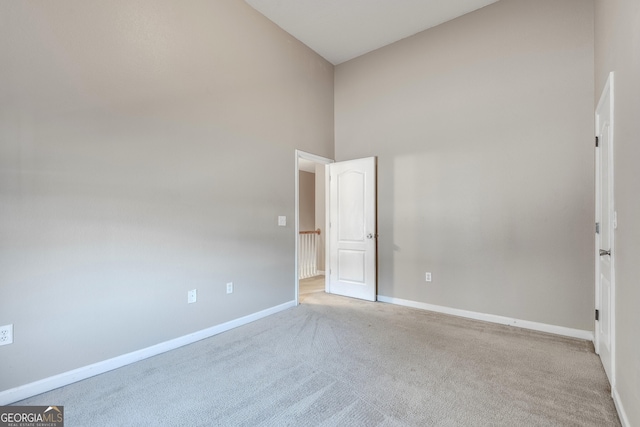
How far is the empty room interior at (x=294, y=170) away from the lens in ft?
6.09

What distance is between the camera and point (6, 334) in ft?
5.87

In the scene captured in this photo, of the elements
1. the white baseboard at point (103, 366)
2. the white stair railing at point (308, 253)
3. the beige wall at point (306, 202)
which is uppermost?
the beige wall at point (306, 202)

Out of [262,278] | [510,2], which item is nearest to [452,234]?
[262,278]

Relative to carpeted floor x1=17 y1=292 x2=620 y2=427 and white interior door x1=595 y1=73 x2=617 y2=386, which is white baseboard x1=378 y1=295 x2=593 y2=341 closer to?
carpeted floor x1=17 y1=292 x2=620 y2=427

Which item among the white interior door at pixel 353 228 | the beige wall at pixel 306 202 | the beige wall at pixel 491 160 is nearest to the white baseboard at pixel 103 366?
the white interior door at pixel 353 228

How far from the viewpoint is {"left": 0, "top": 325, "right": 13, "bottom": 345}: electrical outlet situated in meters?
1.77

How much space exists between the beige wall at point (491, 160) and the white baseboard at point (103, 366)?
7.45ft

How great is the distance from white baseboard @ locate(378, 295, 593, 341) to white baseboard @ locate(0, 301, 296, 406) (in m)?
2.12

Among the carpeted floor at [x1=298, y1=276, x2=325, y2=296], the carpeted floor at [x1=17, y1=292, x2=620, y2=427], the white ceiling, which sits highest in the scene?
the white ceiling

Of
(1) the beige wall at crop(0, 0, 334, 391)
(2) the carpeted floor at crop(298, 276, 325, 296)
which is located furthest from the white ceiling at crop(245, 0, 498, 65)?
(2) the carpeted floor at crop(298, 276, 325, 296)

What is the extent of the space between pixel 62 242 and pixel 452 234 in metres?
3.69

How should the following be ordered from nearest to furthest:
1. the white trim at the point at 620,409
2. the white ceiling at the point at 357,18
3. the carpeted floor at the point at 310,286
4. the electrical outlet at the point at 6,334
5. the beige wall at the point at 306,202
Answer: the white trim at the point at 620,409, the electrical outlet at the point at 6,334, the white ceiling at the point at 357,18, the carpeted floor at the point at 310,286, the beige wall at the point at 306,202

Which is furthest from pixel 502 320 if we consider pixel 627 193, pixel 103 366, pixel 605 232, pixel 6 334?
pixel 6 334

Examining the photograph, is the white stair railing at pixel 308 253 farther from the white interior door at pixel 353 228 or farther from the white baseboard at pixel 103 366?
the white baseboard at pixel 103 366
